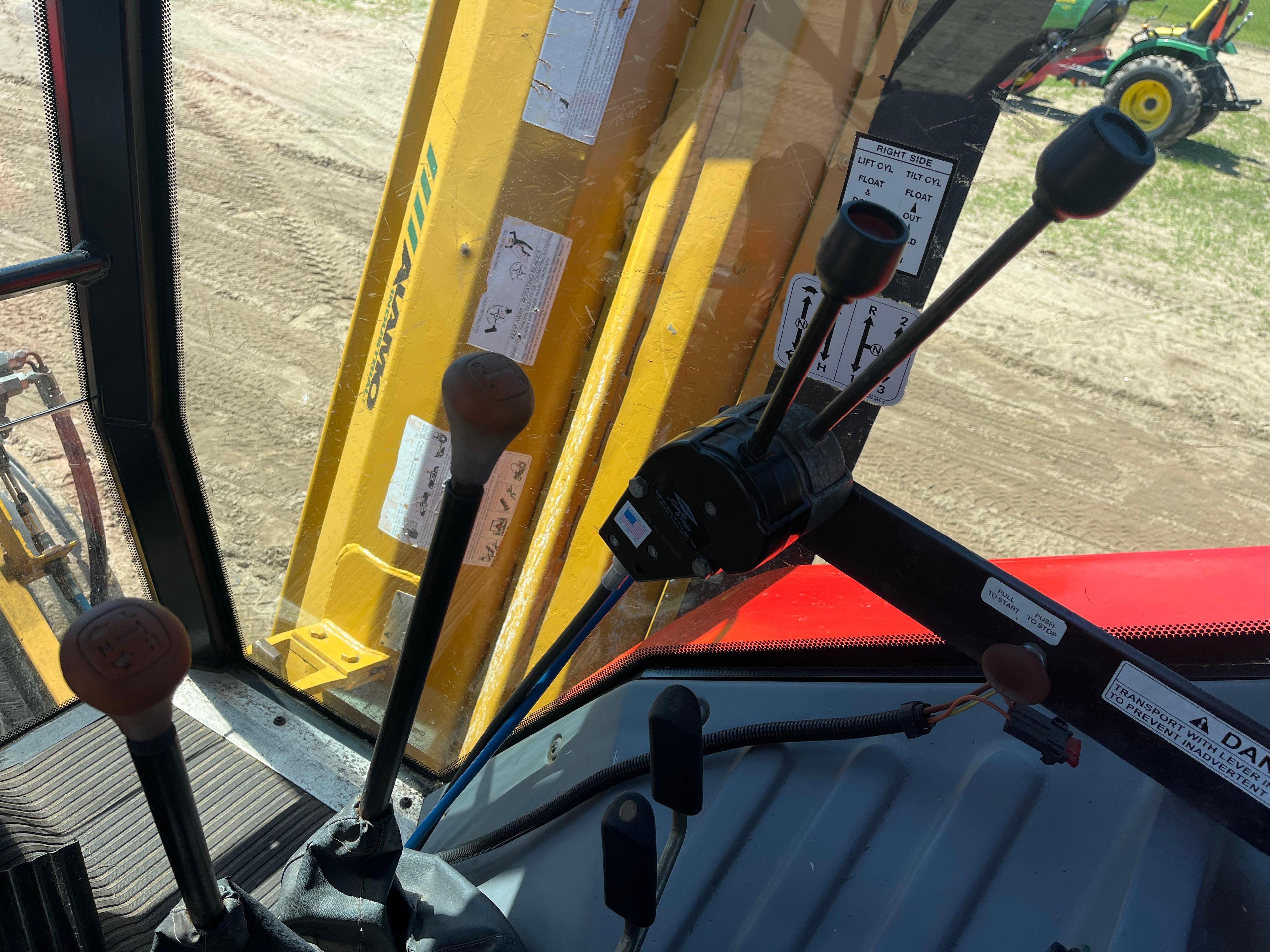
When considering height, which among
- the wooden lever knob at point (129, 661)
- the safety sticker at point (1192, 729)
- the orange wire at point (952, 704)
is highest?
the safety sticker at point (1192, 729)

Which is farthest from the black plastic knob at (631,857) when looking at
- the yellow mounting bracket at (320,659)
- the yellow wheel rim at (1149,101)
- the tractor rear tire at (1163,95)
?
the yellow wheel rim at (1149,101)

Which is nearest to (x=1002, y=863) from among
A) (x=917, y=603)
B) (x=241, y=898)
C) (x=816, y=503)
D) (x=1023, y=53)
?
(x=917, y=603)

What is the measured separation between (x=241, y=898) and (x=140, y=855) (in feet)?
2.33

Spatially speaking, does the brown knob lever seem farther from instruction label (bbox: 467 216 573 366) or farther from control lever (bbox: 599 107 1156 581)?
instruction label (bbox: 467 216 573 366)

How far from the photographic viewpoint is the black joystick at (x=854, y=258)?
54 cm

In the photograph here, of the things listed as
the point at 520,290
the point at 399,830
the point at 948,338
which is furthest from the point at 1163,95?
the point at 399,830

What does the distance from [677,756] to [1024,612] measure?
32 cm

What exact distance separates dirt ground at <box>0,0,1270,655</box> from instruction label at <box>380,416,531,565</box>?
3.35ft

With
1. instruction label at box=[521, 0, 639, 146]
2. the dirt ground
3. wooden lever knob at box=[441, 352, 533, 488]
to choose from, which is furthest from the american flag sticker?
the dirt ground

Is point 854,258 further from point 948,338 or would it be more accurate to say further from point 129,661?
point 948,338

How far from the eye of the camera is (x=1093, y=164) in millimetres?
499

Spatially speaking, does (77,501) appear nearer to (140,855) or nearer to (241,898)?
(140,855)

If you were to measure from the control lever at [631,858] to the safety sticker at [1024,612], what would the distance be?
0.35 m

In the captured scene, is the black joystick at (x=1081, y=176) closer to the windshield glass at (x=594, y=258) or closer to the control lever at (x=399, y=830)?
the control lever at (x=399, y=830)
